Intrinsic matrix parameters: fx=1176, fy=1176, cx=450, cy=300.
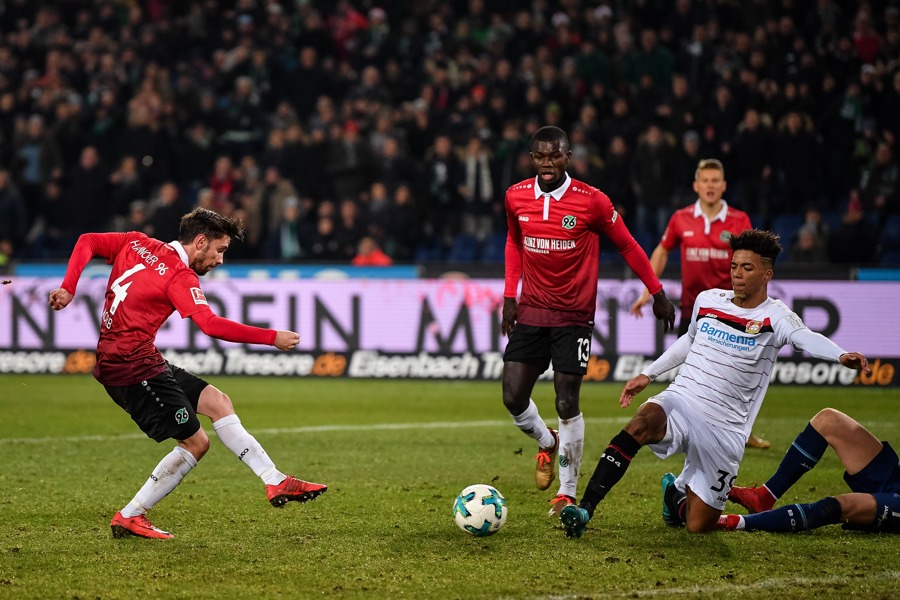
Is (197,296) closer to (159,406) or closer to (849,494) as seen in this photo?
(159,406)

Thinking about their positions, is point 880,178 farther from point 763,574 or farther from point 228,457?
point 763,574

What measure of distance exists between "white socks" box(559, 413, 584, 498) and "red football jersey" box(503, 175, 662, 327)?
642 millimetres

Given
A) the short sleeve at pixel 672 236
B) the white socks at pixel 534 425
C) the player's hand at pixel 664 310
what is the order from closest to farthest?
the player's hand at pixel 664 310
the white socks at pixel 534 425
the short sleeve at pixel 672 236

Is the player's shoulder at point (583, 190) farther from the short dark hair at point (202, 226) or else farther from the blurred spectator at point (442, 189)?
the blurred spectator at point (442, 189)

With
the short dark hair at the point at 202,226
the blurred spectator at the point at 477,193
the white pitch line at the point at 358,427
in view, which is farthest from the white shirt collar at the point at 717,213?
the blurred spectator at the point at 477,193

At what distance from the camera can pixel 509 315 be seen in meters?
7.78

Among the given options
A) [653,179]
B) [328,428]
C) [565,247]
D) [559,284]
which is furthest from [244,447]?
[653,179]

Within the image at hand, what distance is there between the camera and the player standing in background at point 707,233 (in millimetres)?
9672

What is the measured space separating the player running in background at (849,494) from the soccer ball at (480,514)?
1.26 meters

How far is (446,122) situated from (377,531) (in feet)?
38.9

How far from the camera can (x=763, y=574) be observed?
557 cm

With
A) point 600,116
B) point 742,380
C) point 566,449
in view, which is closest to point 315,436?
point 566,449

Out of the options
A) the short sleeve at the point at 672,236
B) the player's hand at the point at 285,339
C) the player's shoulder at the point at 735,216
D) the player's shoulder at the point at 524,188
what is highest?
the player's shoulder at the point at 524,188

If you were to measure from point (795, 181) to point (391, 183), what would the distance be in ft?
18.9
